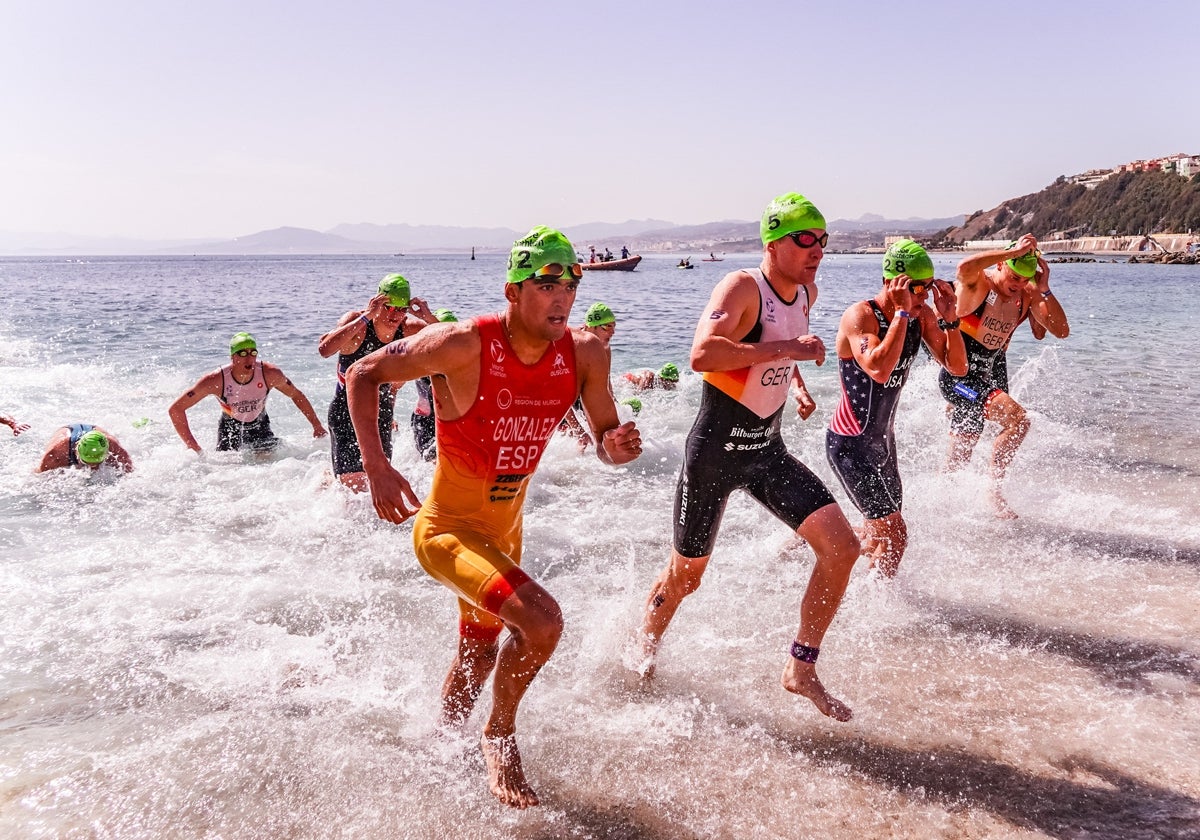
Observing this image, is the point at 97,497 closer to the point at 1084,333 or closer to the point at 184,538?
the point at 184,538

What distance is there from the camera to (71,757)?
382 centimetres

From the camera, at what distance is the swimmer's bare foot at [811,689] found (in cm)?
379

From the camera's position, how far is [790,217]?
13.1ft

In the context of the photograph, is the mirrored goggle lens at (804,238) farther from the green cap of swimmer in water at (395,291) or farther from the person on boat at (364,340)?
the green cap of swimmer in water at (395,291)

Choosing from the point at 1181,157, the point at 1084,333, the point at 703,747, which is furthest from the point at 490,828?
the point at 1181,157

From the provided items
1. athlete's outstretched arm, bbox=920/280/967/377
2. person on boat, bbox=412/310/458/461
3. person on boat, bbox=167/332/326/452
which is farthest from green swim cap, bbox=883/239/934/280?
person on boat, bbox=167/332/326/452

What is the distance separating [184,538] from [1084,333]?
23812 millimetres

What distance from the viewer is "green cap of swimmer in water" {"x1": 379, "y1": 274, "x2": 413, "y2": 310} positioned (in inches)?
283

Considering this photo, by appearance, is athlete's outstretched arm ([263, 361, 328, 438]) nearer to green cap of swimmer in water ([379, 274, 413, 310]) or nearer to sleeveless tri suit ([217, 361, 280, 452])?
sleeveless tri suit ([217, 361, 280, 452])

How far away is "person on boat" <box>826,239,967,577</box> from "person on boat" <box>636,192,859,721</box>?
3.37 ft

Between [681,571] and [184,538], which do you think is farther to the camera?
[184,538]

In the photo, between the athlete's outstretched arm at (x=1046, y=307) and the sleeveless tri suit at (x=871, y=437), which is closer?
the sleeveless tri suit at (x=871, y=437)

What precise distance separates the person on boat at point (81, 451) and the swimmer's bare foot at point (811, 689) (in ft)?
25.6

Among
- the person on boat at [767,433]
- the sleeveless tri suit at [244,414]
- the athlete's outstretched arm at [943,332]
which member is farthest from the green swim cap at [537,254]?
the sleeveless tri suit at [244,414]
